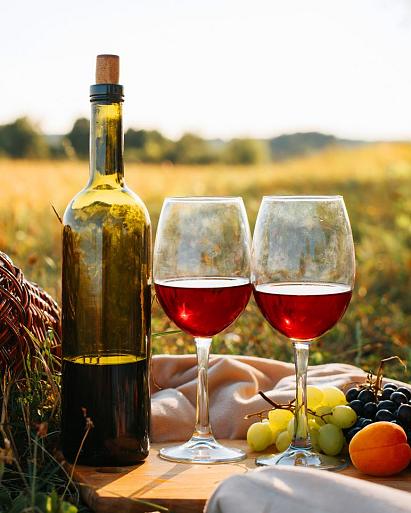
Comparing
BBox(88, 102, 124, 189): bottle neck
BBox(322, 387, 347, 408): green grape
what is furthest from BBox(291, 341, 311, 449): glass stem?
BBox(88, 102, 124, 189): bottle neck

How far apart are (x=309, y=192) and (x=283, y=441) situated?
22.2 ft

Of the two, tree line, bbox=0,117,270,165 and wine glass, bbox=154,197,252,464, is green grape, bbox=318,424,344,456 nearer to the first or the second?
wine glass, bbox=154,197,252,464

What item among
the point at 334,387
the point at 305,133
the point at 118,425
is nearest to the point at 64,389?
the point at 118,425

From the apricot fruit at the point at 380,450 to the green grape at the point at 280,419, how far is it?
8.2 inches

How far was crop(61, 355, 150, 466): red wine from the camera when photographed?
179cm

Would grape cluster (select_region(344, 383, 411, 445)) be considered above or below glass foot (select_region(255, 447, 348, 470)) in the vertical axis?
above

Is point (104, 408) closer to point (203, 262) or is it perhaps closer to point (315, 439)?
point (203, 262)

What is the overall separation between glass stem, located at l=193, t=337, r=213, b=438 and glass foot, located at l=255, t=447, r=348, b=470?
5.5 inches

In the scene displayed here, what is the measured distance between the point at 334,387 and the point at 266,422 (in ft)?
0.75

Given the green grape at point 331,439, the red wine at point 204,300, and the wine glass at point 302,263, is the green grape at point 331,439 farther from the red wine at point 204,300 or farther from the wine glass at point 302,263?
the red wine at point 204,300

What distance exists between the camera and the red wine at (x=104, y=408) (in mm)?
1789

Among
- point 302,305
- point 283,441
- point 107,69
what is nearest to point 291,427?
point 283,441

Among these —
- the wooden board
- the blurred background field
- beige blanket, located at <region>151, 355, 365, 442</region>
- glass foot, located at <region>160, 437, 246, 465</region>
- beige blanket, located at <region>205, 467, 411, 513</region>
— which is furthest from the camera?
the blurred background field

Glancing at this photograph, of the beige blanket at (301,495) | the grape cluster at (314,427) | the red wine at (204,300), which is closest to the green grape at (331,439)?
the grape cluster at (314,427)
